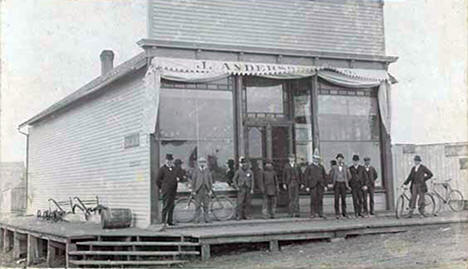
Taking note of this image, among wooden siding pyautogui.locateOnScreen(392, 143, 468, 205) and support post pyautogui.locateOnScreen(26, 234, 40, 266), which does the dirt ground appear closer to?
support post pyautogui.locateOnScreen(26, 234, 40, 266)

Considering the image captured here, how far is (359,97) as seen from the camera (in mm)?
17734

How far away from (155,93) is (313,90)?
4819mm

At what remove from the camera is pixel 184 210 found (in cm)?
1483

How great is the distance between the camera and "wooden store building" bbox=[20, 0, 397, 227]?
1503cm

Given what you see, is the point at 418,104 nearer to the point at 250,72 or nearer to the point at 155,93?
the point at 250,72

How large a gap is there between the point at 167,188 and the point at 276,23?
7108 mm

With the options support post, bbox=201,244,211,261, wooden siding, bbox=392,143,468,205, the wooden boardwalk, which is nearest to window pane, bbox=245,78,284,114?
the wooden boardwalk

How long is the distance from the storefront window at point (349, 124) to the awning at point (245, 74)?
37cm

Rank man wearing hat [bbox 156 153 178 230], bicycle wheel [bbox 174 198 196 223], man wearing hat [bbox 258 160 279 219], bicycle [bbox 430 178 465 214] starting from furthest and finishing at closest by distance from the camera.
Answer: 1. bicycle [bbox 430 178 465 214]
2. man wearing hat [bbox 258 160 279 219]
3. bicycle wheel [bbox 174 198 196 223]
4. man wearing hat [bbox 156 153 178 230]

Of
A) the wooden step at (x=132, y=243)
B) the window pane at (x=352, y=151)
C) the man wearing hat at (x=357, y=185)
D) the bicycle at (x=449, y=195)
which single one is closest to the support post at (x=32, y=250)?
the wooden step at (x=132, y=243)

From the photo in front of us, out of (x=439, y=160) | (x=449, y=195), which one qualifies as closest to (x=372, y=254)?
(x=449, y=195)

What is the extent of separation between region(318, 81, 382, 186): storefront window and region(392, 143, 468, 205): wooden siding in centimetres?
333

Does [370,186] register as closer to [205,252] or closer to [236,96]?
[236,96]

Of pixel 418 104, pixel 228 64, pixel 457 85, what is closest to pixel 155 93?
pixel 228 64
